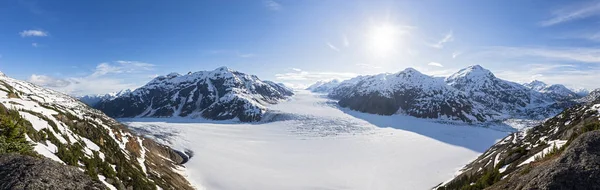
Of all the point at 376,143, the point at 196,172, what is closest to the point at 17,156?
the point at 196,172

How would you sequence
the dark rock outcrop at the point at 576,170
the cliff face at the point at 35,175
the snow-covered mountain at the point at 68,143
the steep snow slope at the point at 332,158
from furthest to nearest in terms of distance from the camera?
the steep snow slope at the point at 332,158 → the snow-covered mountain at the point at 68,143 → the dark rock outcrop at the point at 576,170 → the cliff face at the point at 35,175

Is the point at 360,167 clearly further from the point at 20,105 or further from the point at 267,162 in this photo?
the point at 20,105

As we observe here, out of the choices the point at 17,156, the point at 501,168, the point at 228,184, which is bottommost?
the point at 228,184

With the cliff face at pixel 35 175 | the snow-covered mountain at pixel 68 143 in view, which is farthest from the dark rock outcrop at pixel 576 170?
the snow-covered mountain at pixel 68 143

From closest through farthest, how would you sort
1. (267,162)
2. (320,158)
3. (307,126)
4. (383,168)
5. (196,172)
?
(196,172)
(383,168)
(267,162)
(320,158)
(307,126)

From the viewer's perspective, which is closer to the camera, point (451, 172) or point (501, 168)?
point (501, 168)

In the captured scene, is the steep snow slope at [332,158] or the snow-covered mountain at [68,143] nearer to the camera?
the snow-covered mountain at [68,143]

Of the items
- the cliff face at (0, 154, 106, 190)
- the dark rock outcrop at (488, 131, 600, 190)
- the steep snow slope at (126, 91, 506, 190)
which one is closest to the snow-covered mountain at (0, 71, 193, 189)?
the cliff face at (0, 154, 106, 190)

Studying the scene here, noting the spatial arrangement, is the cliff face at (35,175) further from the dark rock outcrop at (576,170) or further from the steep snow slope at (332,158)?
the steep snow slope at (332,158)

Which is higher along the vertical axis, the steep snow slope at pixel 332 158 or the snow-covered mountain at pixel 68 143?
the snow-covered mountain at pixel 68 143
